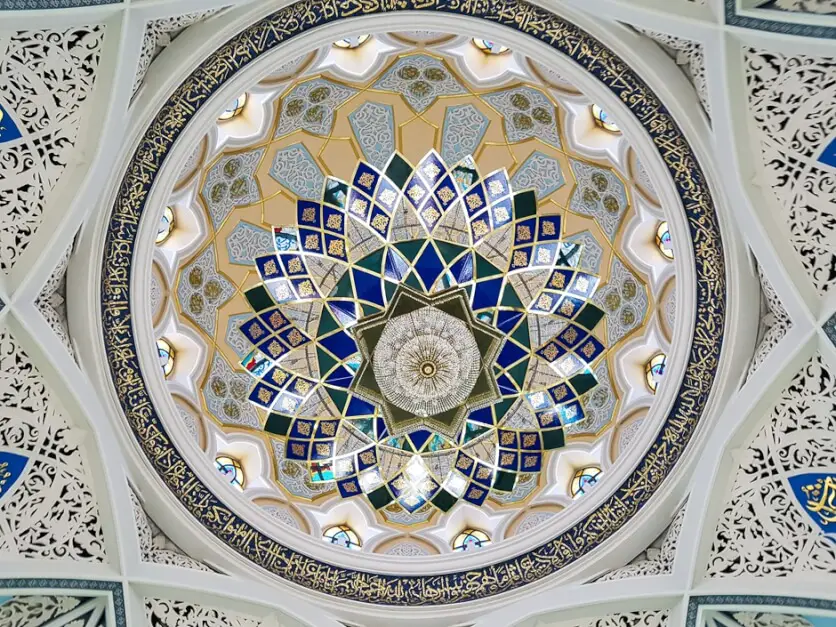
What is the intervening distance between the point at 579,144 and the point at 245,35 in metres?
3.11

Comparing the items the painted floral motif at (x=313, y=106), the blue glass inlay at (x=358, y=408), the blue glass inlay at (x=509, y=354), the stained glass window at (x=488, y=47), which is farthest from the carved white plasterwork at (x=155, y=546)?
the stained glass window at (x=488, y=47)

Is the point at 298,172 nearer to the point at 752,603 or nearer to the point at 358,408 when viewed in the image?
the point at 358,408

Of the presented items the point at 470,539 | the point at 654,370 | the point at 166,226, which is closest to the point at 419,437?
the point at 470,539

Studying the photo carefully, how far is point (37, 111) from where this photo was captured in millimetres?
4488

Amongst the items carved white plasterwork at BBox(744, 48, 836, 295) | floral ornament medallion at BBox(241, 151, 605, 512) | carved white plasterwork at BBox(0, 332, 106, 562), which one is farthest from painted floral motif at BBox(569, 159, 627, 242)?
carved white plasterwork at BBox(0, 332, 106, 562)

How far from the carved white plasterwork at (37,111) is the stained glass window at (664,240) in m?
4.62

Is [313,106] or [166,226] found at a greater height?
[313,106]

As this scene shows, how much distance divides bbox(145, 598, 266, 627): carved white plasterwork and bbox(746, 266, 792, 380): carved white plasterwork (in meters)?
4.11

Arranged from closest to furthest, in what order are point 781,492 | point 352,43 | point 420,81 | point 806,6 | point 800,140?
point 806,6 → point 800,140 → point 781,492 → point 352,43 → point 420,81

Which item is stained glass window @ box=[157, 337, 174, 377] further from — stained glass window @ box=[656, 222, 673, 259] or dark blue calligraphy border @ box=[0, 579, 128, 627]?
stained glass window @ box=[656, 222, 673, 259]

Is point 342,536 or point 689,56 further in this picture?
point 342,536

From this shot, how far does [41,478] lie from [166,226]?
2452 millimetres

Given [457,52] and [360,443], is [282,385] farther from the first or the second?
[457,52]

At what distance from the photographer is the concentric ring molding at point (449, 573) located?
522cm
